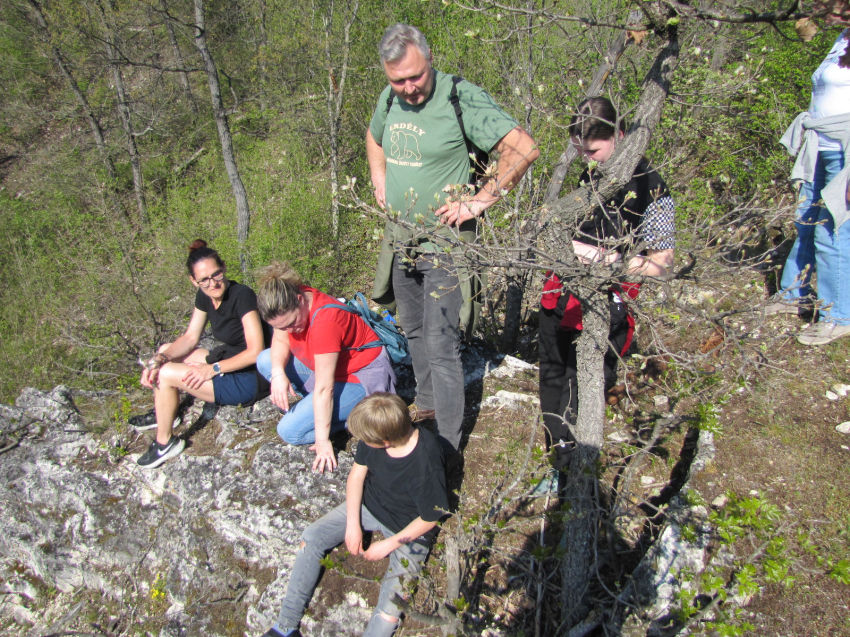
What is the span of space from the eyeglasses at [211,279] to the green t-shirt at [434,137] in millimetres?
1379

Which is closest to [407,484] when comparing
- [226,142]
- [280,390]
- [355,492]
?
[355,492]

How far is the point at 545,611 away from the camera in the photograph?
239 cm

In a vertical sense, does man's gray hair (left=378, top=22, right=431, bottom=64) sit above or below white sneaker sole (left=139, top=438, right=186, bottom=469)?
above

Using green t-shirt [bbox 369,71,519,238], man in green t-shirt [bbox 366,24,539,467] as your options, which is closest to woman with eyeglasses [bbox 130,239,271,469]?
Result: man in green t-shirt [bbox 366,24,539,467]

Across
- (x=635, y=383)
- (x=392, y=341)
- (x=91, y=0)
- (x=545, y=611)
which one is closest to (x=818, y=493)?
(x=635, y=383)

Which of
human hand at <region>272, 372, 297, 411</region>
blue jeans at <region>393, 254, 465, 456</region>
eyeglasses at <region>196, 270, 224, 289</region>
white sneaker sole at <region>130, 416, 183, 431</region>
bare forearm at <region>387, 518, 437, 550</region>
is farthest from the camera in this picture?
white sneaker sole at <region>130, 416, 183, 431</region>

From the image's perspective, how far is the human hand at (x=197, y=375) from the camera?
11.0 feet

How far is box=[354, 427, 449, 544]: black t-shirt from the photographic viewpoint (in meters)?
2.34

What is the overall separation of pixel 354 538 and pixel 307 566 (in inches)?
12.1

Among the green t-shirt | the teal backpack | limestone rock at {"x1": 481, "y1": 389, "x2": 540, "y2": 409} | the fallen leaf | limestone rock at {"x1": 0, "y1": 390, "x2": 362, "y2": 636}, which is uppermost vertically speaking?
the fallen leaf

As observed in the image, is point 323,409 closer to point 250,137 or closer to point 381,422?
point 381,422

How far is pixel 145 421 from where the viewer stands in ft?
12.3

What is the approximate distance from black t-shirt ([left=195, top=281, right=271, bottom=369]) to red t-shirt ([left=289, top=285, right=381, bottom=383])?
19.3 inches

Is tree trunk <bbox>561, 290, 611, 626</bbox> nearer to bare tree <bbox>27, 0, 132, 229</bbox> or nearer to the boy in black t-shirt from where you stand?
the boy in black t-shirt
